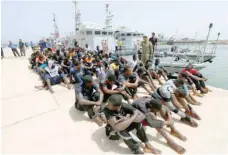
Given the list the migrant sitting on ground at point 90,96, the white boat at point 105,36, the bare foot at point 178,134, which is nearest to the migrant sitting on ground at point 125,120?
the bare foot at point 178,134

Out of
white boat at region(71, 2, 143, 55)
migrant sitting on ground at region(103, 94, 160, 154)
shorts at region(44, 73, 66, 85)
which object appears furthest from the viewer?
white boat at region(71, 2, 143, 55)

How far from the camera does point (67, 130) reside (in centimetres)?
256

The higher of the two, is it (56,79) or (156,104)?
(156,104)

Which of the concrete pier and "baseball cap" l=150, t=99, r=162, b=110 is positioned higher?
"baseball cap" l=150, t=99, r=162, b=110

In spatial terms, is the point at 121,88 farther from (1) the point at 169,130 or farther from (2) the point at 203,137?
(2) the point at 203,137

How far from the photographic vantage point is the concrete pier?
2178 millimetres

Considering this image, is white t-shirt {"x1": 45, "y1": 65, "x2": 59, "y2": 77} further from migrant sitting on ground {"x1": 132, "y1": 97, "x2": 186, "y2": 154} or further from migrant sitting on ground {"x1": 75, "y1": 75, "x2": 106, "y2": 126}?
migrant sitting on ground {"x1": 132, "y1": 97, "x2": 186, "y2": 154}

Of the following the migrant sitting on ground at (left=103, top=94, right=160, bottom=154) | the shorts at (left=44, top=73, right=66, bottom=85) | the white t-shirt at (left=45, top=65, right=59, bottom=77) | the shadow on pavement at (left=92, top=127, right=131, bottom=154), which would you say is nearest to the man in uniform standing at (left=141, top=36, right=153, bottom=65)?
the shorts at (left=44, top=73, right=66, bottom=85)

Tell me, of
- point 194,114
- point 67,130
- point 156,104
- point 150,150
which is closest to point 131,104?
point 156,104

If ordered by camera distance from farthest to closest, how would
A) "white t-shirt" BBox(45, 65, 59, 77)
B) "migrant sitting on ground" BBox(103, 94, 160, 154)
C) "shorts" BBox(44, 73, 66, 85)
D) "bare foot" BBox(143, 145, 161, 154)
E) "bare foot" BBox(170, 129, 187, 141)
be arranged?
"shorts" BBox(44, 73, 66, 85) → "white t-shirt" BBox(45, 65, 59, 77) → "bare foot" BBox(170, 129, 187, 141) → "bare foot" BBox(143, 145, 161, 154) → "migrant sitting on ground" BBox(103, 94, 160, 154)

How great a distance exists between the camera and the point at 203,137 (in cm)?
246

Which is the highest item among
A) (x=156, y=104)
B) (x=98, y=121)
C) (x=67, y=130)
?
(x=156, y=104)

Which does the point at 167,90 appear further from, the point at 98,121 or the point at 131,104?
the point at 98,121

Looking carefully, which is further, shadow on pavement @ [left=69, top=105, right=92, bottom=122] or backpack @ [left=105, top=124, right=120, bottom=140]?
shadow on pavement @ [left=69, top=105, right=92, bottom=122]
